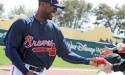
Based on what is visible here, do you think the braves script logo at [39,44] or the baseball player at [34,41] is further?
the braves script logo at [39,44]

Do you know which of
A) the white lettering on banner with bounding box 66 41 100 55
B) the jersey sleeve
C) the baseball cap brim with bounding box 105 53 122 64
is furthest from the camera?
the white lettering on banner with bounding box 66 41 100 55

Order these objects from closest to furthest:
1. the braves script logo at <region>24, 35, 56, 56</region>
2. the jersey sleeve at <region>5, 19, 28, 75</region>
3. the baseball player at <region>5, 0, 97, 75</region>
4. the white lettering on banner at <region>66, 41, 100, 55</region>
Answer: the jersey sleeve at <region>5, 19, 28, 75</region> → the baseball player at <region>5, 0, 97, 75</region> → the braves script logo at <region>24, 35, 56, 56</region> → the white lettering on banner at <region>66, 41, 100, 55</region>

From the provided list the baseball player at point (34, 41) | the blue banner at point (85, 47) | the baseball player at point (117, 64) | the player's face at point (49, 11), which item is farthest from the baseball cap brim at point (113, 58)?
the blue banner at point (85, 47)

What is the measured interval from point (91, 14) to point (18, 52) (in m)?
80.6

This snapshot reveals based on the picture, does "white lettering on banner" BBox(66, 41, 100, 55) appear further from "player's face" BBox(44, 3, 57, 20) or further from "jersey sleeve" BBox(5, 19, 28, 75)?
"jersey sleeve" BBox(5, 19, 28, 75)

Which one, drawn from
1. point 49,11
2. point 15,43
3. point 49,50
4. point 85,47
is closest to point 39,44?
point 49,50

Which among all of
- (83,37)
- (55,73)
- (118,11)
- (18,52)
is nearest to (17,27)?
(18,52)

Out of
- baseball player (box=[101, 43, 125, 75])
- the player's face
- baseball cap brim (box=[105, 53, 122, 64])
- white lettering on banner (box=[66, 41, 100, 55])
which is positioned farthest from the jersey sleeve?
white lettering on banner (box=[66, 41, 100, 55])

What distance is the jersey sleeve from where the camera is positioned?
14.8 ft

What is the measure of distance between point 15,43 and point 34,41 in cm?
30

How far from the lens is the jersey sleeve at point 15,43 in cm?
450

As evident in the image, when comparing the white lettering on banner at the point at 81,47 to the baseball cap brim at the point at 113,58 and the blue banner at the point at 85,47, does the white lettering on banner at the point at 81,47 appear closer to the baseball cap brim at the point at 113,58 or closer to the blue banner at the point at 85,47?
the blue banner at the point at 85,47

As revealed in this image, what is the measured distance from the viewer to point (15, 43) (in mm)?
4605

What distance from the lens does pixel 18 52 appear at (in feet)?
15.6
